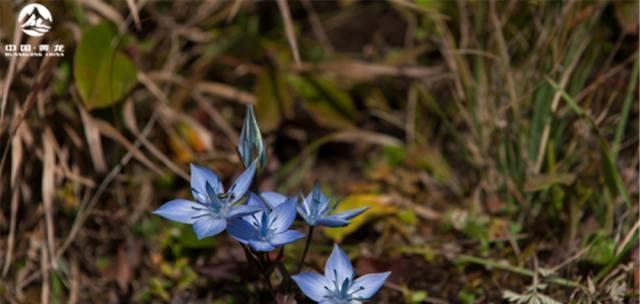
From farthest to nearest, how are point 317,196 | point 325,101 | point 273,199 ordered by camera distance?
point 325,101 < point 273,199 < point 317,196

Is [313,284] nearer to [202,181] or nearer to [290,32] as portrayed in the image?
[202,181]

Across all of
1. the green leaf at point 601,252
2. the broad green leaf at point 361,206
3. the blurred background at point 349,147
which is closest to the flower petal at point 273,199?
the blurred background at point 349,147

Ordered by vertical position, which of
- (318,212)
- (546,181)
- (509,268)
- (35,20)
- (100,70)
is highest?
(35,20)

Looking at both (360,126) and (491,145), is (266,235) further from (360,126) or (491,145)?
(360,126)

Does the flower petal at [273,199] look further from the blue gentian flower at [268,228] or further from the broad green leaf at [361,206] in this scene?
the broad green leaf at [361,206]

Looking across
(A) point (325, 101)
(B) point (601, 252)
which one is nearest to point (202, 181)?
(B) point (601, 252)

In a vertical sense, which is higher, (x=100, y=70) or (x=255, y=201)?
(x=100, y=70)

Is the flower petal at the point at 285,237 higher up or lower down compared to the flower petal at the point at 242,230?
lower down

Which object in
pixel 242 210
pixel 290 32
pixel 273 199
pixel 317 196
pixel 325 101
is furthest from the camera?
pixel 325 101
